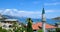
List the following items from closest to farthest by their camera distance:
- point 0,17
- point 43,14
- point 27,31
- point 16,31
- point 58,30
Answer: point 16,31
point 43,14
point 27,31
point 58,30
point 0,17

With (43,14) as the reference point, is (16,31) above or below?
below

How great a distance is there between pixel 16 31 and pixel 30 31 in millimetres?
3761

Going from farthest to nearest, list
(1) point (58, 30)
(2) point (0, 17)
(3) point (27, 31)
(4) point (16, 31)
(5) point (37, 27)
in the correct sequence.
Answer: (2) point (0, 17), (5) point (37, 27), (1) point (58, 30), (3) point (27, 31), (4) point (16, 31)

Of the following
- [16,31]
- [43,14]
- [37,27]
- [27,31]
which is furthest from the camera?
[37,27]

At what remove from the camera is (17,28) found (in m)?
17.1

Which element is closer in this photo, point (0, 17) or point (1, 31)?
point (1, 31)

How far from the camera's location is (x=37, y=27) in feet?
96.7

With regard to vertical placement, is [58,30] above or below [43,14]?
below

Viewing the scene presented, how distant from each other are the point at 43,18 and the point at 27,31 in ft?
8.04

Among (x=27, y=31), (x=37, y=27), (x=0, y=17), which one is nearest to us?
(x=27, y=31)

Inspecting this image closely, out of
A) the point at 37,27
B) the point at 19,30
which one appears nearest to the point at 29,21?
the point at 19,30

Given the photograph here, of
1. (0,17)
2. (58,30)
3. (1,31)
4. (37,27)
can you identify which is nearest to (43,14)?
(1,31)

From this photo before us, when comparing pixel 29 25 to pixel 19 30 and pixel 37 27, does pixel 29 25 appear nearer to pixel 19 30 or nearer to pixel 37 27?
pixel 19 30

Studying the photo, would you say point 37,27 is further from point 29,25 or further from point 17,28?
point 17,28
